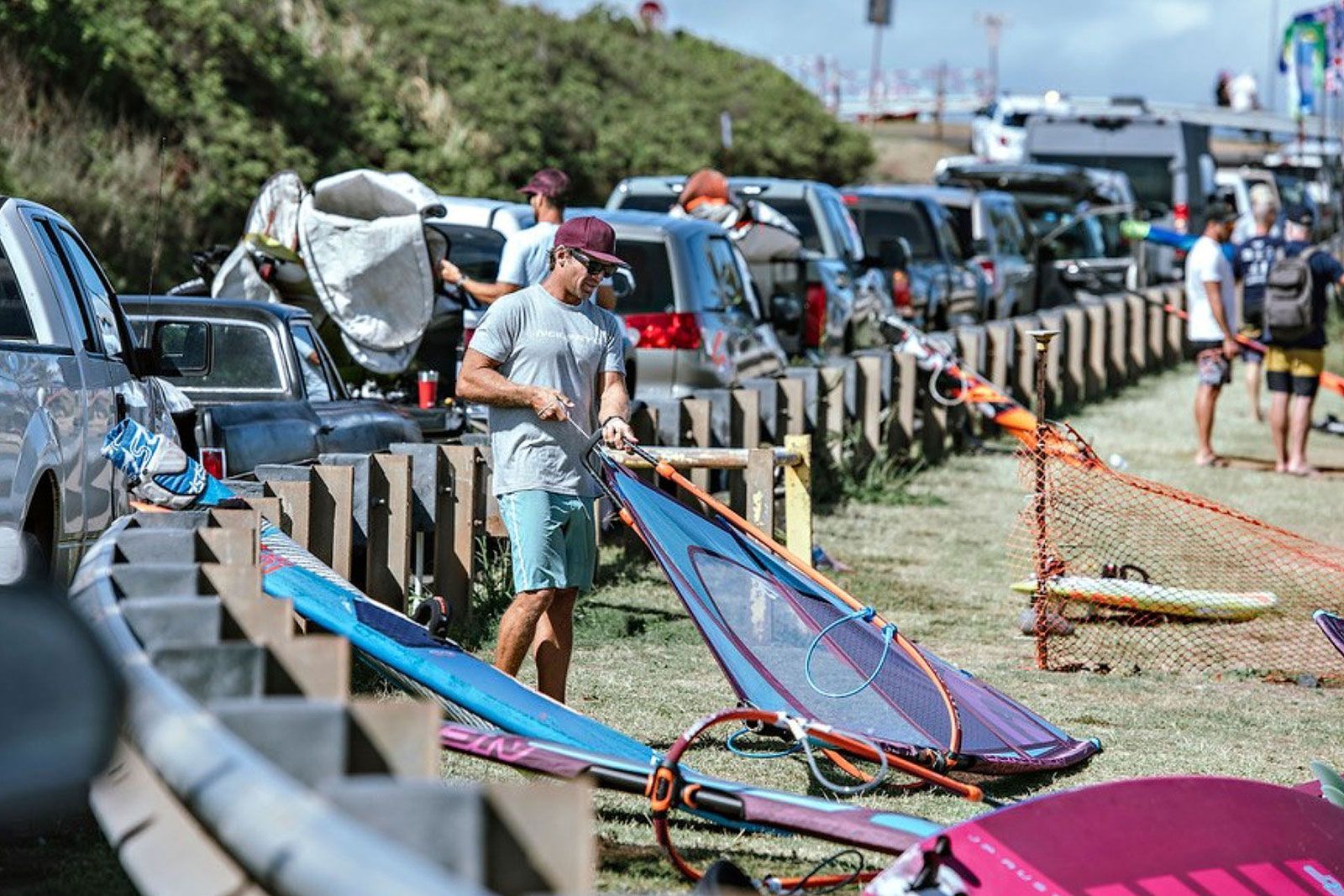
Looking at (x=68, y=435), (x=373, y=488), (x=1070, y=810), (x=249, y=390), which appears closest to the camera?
(x=1070, y=810)

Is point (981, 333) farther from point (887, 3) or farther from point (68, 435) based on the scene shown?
point (887, 3)

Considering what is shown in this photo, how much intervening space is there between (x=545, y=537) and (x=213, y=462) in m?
1.84

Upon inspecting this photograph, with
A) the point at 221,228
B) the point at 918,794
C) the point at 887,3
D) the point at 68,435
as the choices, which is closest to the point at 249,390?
the point at 68,435

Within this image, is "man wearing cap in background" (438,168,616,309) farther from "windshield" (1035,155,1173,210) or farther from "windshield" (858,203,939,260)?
"windshield" (1035,155,1173,210)

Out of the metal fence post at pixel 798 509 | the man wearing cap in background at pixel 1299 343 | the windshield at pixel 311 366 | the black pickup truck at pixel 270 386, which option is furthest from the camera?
the man wearing cap in background at pixel 1299 343

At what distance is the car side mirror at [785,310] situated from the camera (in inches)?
714

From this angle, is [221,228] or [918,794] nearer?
[918,794]

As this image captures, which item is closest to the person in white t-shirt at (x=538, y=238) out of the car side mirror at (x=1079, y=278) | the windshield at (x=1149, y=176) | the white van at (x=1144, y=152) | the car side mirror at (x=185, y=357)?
the car side mirror at (x=185, y=357)

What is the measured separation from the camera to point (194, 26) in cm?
2719

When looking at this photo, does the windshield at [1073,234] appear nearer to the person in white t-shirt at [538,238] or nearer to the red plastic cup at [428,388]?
the red plastic cup at [428,388]

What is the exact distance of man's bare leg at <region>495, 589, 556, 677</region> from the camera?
297 inches

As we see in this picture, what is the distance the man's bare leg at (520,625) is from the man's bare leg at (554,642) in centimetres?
10

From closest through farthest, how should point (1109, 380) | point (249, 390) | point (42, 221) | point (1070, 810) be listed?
1. point (1070, 810)
2. point (42, 221)
3. point (249, 390)
4. point (1109, 380)

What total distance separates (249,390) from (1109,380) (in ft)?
49.9
